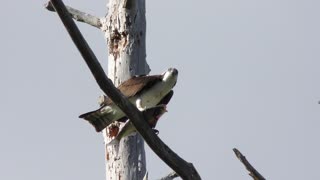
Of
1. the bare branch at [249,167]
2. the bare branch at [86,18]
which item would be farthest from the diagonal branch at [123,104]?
the bare branch at [86,18]

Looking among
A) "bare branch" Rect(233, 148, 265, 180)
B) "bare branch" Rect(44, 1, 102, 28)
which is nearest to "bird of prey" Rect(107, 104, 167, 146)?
"bare branch" Rect(233, 148, 265, 180)

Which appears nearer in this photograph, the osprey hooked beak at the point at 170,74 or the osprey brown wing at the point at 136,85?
the osprey brown wing at the point at 136,85

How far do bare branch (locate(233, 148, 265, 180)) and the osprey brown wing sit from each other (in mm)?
2716

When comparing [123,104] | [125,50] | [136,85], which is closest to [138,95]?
[136,85]

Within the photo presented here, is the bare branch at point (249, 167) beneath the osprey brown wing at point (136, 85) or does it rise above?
beneath

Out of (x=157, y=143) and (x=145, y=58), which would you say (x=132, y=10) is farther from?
(x=157, y=143)

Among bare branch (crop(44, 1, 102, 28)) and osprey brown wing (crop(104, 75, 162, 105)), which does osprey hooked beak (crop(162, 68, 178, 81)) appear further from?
bare branch (crop(44, 1, 102, 28))

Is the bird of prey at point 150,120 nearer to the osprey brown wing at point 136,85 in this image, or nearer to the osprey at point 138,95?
the osprey at point 138,95

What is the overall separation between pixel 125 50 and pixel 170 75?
2.32 ft

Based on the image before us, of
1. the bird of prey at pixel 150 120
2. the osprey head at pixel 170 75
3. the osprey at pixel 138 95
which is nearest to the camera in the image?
the bird of prey at pixel 150 120

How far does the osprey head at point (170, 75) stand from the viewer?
8.70 meters

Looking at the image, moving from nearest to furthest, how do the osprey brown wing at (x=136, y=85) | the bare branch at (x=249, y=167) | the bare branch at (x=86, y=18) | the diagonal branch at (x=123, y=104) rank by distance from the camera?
the diagonal branch at (x=123, y=104) < the bare branch at (x=249, y=167) < the osprey brown wing at (x=136, y=85) < the bare branch at (x=86, y=18)

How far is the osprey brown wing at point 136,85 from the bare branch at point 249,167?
8.91 feet

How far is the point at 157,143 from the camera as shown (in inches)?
237
